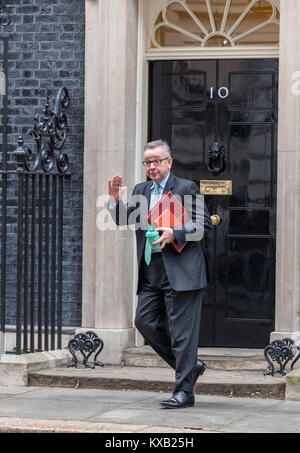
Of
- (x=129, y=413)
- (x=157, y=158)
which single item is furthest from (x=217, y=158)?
(x=129, y=413)

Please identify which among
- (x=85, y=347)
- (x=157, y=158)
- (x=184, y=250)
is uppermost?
(x=157, y=158)

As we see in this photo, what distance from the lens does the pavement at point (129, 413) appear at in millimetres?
7547

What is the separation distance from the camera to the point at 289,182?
32.4 feet

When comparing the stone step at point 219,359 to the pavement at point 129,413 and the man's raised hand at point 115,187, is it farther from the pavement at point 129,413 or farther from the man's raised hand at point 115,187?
the man's raised hand at point 115,187

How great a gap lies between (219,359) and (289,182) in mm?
1693

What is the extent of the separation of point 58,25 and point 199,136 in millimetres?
1722

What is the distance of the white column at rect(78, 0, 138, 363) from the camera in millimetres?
10391

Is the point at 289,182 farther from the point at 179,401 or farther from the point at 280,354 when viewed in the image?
the point at 179,401

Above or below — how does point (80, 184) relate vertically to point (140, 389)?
above

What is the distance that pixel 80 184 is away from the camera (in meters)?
10.7

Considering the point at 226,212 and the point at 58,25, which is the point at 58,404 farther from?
the point at 58,25
